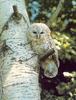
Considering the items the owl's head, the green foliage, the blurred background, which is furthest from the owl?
the green foliage

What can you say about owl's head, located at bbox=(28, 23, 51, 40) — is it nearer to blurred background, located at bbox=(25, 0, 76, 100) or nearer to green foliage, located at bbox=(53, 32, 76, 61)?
blurred background, located at bbox=(25, 0, 76, 100)

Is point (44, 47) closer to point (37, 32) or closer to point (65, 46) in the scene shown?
point (37, 32)

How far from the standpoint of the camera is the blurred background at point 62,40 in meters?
2.82

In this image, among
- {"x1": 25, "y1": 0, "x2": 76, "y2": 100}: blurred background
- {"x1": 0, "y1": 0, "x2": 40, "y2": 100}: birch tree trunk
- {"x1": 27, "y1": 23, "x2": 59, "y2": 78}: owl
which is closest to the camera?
{"x1": 0, "y1": 0, "x2": 40, "y2": 100}: birch tree trunk

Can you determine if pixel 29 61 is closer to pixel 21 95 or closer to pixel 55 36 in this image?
pixel 21 95

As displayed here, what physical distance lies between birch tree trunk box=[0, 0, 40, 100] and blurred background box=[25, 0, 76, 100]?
0.92 m

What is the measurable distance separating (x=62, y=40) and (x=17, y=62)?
1.50 m

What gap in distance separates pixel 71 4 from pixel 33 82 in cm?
232

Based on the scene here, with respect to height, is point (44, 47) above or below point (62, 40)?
above

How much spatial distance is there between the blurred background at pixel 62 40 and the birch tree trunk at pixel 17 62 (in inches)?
36.3

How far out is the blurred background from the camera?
2.82m

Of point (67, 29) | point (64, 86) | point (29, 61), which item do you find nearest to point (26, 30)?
point (29, 61)

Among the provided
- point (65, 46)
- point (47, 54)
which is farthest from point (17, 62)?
point (65, 46)

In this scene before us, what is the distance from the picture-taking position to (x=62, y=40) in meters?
2.90
